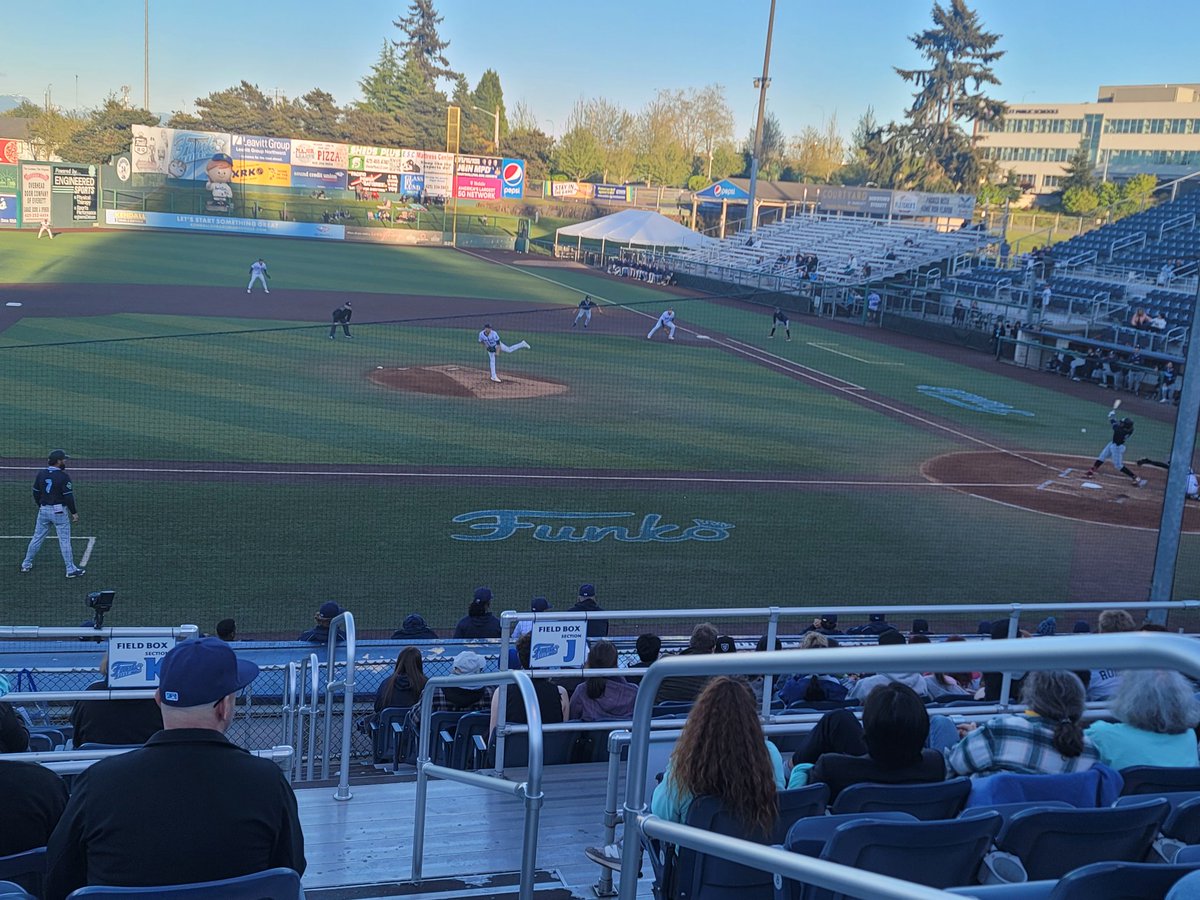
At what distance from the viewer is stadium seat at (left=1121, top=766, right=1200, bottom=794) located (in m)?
3.93

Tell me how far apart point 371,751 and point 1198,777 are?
6.00m

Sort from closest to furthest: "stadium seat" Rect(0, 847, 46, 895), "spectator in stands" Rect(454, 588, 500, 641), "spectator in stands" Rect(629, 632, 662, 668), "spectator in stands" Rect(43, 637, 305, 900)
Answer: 1. "spectator in stands" Rect(43, 637, 305, 900)
2. "stadium seat" Rect(0, 847, 46, 895)
3. "spectator in stands" Rect(629, 632, 662, 668)
4. "spectator in stands" Rect(454, 588, 500, 641)

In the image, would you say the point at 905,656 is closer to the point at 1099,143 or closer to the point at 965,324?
the point at 965,324

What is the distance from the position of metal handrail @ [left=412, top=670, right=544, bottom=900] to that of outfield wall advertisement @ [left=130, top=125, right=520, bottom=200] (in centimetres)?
5411

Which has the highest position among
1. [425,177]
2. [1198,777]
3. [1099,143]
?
[1099,143]

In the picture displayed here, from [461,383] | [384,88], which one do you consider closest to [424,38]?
[384,88]

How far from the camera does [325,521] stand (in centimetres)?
1484

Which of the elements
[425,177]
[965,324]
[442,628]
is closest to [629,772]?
[442,628]

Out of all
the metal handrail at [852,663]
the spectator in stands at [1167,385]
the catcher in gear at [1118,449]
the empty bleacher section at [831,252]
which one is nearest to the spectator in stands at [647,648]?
the metal handrail at [852,663]

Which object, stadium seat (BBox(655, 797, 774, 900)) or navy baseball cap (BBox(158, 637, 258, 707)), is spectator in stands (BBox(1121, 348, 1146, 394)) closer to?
stadium seat (BBox(655, 797, 774, 900))

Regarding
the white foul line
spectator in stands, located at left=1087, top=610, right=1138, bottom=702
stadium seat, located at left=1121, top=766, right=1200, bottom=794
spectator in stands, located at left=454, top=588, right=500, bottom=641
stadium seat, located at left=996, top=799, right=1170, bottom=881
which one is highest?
stadium seat, located at left=996, top=799, right=1170, bottom=881

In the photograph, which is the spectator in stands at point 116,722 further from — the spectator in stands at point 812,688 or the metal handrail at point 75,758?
the spectator in stands at point 812,688

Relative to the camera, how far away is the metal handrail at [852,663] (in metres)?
1.62

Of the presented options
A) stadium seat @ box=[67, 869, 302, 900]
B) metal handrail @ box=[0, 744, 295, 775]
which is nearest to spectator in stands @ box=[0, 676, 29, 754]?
metal handrail @ box=[0, 744, 295, 775]
